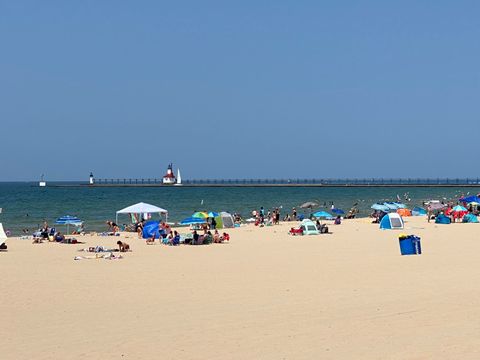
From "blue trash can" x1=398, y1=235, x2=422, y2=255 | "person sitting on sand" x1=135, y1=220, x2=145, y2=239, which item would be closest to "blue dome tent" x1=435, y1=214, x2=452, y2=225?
"person sitting on sand" x1=135, y1=220, x2=145, y2=239

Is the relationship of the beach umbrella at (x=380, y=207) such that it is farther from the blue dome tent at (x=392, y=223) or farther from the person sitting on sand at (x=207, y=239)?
the person sitting on sand at (x=207, y=239)

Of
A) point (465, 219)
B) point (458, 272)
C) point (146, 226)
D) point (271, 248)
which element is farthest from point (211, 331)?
point (465, 219)

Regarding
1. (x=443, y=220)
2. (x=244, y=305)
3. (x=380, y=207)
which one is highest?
(x=380, y=207)

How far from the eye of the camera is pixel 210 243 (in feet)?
94.1

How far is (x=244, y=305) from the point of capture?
1328 centimetres

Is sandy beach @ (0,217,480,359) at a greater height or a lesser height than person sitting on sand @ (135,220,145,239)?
lesser

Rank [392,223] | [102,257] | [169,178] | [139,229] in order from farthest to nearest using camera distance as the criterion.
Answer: [169,178] → [392,223] → [139,229] → [102,257]

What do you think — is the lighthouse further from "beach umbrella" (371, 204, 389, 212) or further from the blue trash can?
the blue trash can

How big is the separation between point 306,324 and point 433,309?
273 cm

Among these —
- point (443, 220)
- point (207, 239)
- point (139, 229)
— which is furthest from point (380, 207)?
point (207, 239)

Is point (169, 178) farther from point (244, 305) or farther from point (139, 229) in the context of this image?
point (244, 305)

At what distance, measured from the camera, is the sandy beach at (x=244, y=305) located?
10.0 m

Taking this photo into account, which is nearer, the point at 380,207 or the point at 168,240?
the point at 168,240

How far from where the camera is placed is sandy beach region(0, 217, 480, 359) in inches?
394
